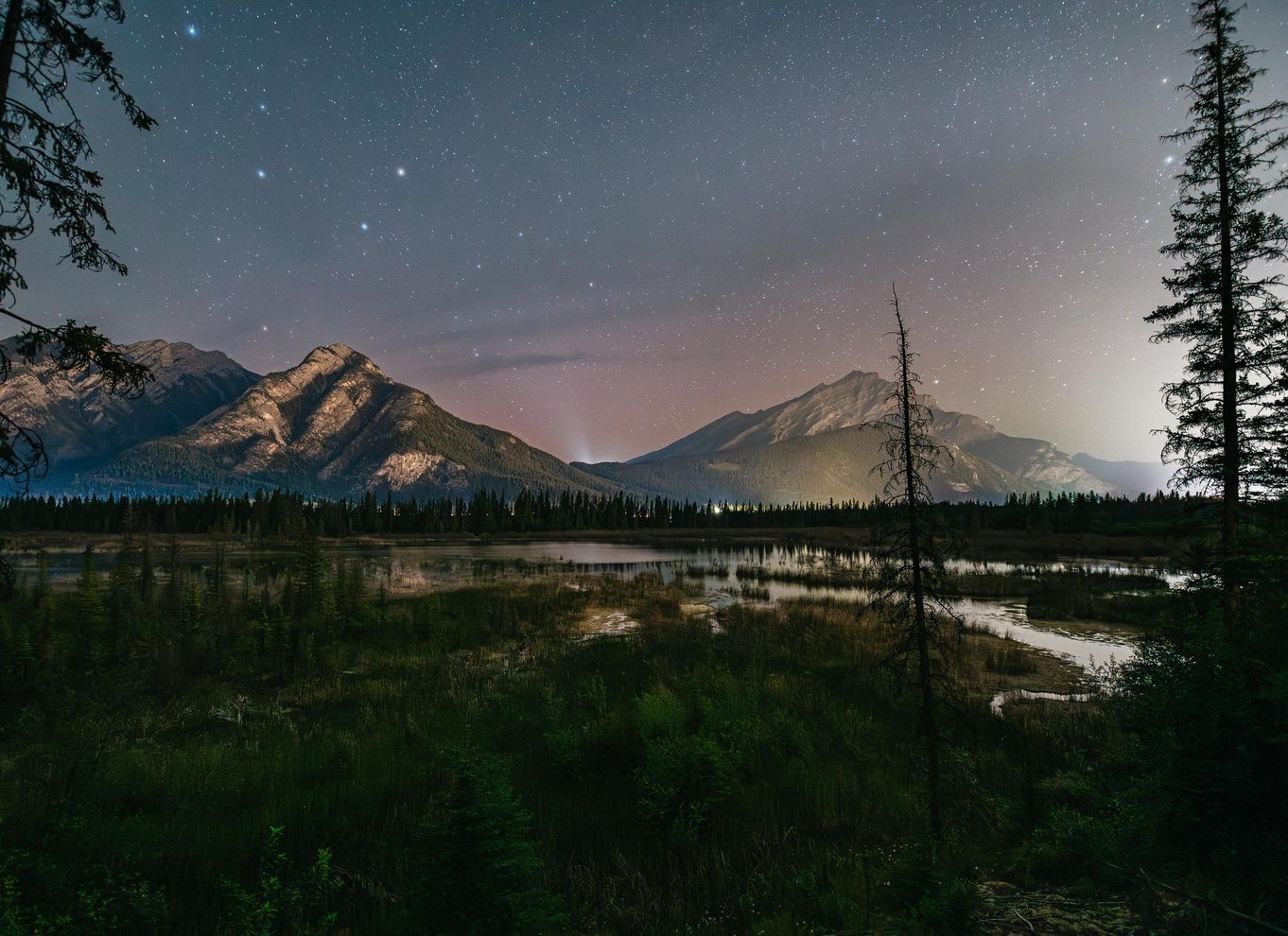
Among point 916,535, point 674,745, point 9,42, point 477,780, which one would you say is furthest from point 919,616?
point 9,42

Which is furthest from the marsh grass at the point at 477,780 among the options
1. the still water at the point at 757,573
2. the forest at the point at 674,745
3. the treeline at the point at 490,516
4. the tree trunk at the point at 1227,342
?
the treeline at the point at 490,516

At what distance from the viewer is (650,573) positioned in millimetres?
50906

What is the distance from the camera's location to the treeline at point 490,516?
4001 inches

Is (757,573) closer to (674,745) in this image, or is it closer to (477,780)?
(674,745)

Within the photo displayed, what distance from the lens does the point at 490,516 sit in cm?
15525

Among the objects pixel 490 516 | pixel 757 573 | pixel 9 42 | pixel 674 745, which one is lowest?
pixel 757 573

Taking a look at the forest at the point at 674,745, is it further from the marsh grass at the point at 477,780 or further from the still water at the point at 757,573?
the still water at the point at 757,573

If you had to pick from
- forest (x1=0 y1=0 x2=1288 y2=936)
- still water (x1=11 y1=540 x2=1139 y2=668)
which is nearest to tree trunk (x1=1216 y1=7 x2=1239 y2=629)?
forest (x1=0 y1=0 x2=1288 y2=936)

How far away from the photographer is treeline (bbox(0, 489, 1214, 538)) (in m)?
102

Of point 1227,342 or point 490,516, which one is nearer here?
point 1227,342

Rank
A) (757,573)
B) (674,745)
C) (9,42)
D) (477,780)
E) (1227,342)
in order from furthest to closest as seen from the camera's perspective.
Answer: (757,573) → (1227,342) → (674,745) → (9,42) → (477,780)

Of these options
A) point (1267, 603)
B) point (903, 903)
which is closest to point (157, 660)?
point (903, 903)

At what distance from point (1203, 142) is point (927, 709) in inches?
813

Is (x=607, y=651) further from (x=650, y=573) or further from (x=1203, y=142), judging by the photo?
(x=650, y=573)
